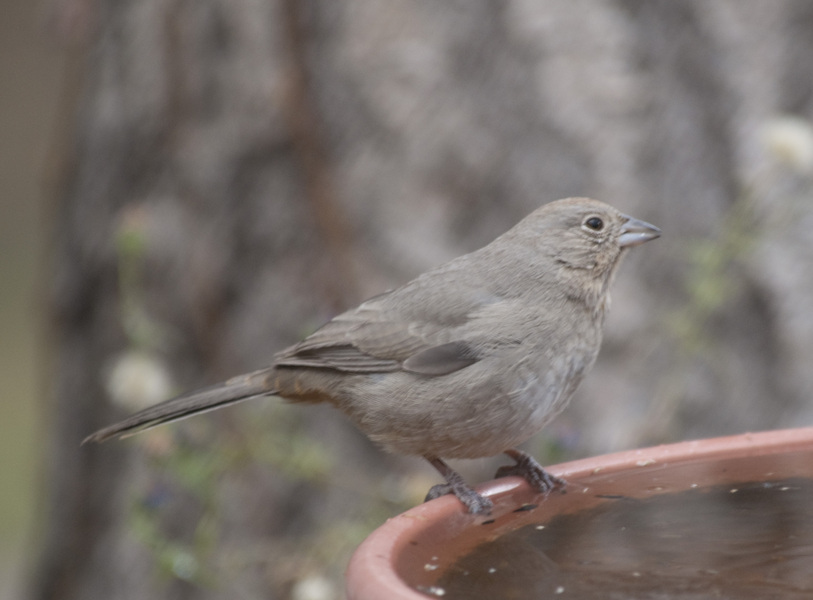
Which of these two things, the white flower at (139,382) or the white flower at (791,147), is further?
the white flower at (139,382)

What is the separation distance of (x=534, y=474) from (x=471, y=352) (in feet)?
1.70

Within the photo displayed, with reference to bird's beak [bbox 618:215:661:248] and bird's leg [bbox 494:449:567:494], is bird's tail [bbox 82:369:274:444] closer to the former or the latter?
bird's leg [bbox 494:449:567:494]

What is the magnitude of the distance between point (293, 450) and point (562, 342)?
1.39m

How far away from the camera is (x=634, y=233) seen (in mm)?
3738

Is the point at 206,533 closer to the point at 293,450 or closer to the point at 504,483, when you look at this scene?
the point at 293,450

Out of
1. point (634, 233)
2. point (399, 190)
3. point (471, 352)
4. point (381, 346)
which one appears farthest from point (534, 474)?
point (399, 190)

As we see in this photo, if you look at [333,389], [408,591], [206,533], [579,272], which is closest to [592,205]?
[579,272]

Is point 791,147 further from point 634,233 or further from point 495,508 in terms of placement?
point 495,508

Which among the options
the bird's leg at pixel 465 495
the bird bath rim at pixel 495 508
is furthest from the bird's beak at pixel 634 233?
the bird's leg at pixel 465 495

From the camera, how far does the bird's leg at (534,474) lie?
293 centimetres

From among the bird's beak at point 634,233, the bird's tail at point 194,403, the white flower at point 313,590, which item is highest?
the bird's beak at point 634,233

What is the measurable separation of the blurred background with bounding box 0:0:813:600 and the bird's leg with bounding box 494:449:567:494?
163 cm

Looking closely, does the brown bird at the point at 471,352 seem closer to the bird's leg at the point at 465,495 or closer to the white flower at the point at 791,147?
the bird's leg at the point at 465,495

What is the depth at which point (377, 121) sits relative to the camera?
5.19 metres
